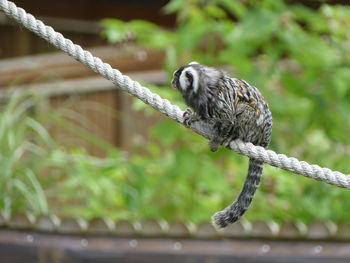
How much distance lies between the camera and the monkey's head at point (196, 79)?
2.58m

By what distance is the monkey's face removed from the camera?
8.46 feet

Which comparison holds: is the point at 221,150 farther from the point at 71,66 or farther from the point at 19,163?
the point at 71,66

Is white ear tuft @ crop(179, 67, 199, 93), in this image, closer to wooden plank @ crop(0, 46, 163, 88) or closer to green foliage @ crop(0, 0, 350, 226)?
green foliage @ crop(0, 0, 350, 226)

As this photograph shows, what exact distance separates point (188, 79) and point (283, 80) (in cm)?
251

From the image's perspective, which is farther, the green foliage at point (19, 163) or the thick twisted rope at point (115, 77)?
the green foliage at point (19, 163)

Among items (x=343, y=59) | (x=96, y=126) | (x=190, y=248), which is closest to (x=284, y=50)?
(x=343, y=59)

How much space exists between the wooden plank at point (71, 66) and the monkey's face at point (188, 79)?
10.7 ft

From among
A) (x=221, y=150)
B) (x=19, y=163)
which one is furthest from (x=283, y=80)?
(x=19, y=163)

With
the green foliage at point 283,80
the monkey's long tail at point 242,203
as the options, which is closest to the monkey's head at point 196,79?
the monkey's long tail at point 242,203

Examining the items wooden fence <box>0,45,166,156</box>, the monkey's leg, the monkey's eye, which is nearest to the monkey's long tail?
the monkey's leg

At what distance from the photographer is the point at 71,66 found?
613cm

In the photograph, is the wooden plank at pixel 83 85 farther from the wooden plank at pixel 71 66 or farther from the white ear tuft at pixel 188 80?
the white ear tuft at pixel 188 80

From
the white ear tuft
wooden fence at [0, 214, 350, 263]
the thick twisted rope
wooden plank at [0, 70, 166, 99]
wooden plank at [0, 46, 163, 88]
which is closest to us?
the thick twisted rope

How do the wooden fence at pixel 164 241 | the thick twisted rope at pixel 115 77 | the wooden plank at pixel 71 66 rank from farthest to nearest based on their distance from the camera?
1. the wooden plank at pixel 71 66
2. the wooden fence at pixel 164 241
3. the thick twisted rope at pixel 115 77
